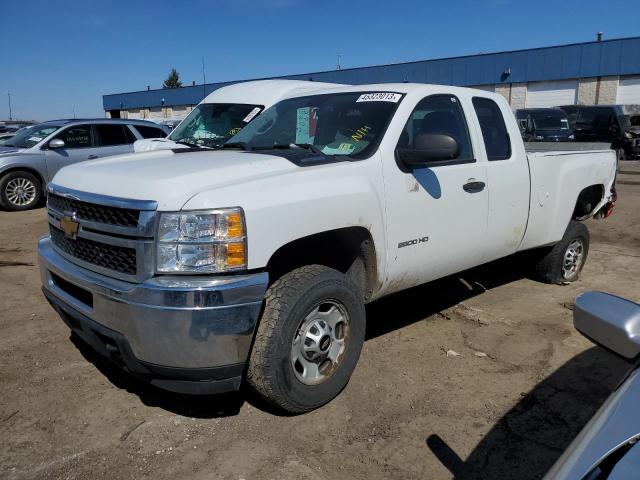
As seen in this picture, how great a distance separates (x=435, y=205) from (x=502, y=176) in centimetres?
96

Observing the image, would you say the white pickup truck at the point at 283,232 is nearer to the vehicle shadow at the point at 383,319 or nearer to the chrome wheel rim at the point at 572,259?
the vehicle shadow at the point at 383,319

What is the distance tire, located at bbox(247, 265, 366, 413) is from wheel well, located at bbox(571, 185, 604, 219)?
370cm

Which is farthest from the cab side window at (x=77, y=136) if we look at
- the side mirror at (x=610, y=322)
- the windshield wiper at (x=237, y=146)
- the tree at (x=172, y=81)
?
the tree at (x=172, y=81)

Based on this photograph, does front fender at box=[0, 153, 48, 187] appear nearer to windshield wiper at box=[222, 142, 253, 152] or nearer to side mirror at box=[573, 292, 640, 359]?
windshield wiper at box=[222, 142, 253, 152]

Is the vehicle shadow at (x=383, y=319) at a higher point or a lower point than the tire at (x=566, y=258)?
lower

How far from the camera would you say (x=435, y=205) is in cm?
384

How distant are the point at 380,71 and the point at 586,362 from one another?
34.4 metres

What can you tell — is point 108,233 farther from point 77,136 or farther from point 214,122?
point 77,136

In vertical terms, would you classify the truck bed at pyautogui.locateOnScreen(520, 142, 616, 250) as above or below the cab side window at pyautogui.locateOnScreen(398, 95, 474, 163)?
below

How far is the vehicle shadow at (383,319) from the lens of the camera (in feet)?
11.2

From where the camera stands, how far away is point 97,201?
2961mm

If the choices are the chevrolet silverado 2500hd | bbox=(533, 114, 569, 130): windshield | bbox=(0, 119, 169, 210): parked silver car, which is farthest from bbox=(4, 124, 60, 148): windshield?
bbox=(533, 114, 569, 130): windshield

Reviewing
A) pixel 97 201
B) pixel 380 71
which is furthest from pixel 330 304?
pixel 380 71

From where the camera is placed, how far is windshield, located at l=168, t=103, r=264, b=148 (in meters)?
8.26
